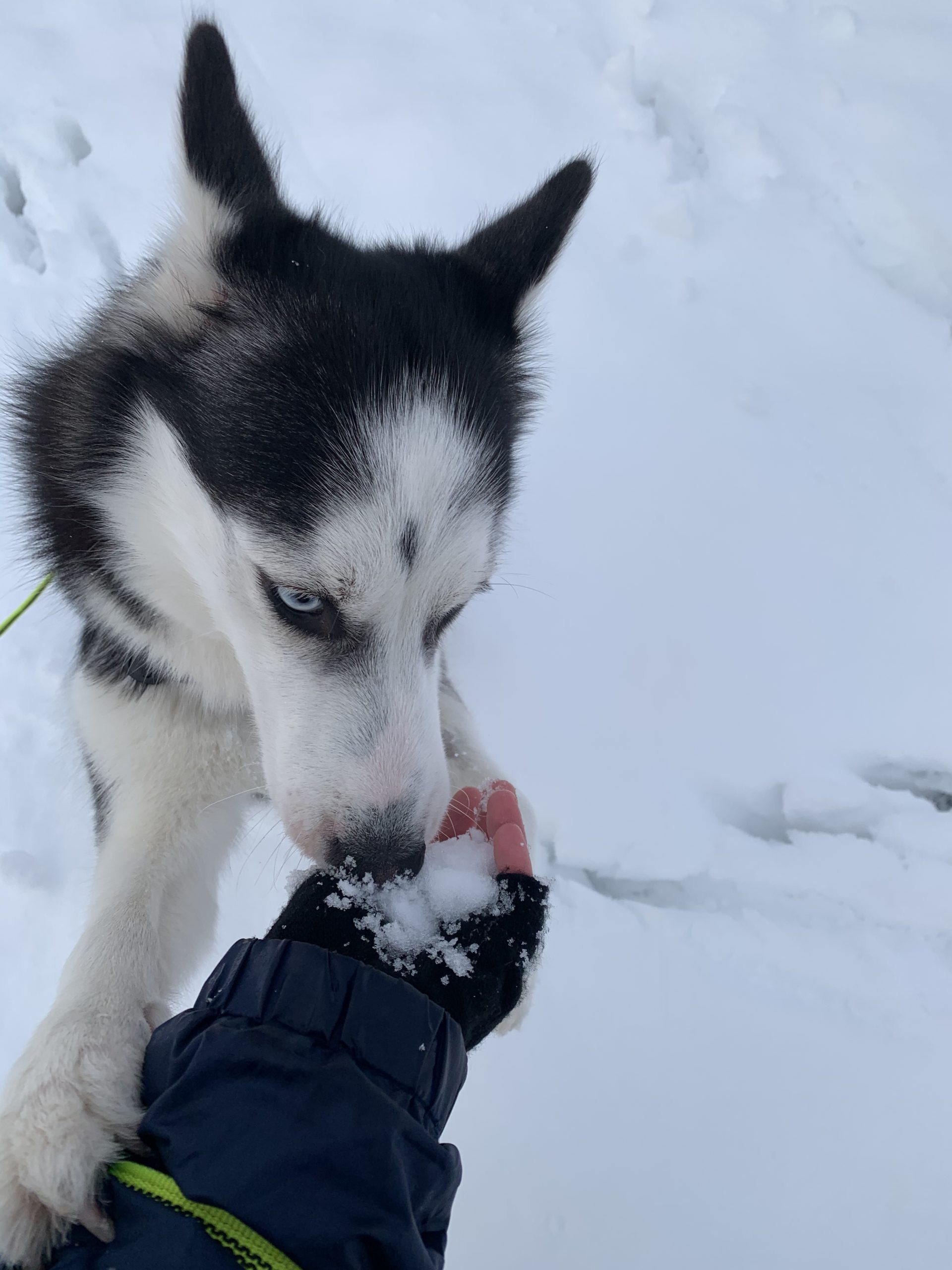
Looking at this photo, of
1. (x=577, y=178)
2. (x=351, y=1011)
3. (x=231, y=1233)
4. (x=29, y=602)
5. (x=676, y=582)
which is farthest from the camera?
(x=676, y=582)

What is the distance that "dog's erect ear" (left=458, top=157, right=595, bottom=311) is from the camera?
6.13 feet

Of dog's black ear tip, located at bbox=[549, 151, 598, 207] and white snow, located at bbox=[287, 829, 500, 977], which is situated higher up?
dog's black ear tip, located at bbox=[549, 151, 598, 207]

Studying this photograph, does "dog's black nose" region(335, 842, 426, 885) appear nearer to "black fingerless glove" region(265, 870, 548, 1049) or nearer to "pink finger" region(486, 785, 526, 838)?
"black fingerless glove" region(265, 870, 548, 1049)

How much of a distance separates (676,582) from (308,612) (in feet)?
6.00

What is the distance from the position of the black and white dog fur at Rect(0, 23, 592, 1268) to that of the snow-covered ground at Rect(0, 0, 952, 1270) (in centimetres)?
33

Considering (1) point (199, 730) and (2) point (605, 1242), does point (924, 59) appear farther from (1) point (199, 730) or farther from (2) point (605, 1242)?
(2) point (605, 1242)

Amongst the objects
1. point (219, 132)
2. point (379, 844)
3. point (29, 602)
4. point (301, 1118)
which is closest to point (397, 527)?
point (379, 844)

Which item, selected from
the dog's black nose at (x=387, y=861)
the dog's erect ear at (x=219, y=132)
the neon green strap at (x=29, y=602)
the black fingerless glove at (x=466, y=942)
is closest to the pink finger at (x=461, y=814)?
the black fingerless glove at (x=466, y=942)

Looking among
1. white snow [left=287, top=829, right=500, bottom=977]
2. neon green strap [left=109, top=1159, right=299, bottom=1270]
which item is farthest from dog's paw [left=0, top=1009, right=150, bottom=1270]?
white snow [left=287, top=829, right=500, bottom=977]

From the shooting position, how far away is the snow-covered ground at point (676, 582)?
2.09 meters

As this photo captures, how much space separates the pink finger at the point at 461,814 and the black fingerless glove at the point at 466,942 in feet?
0.67

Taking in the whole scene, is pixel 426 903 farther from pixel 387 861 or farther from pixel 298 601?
pixel 298 601

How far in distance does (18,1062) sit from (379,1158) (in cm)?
70

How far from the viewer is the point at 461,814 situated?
1.85 metres
